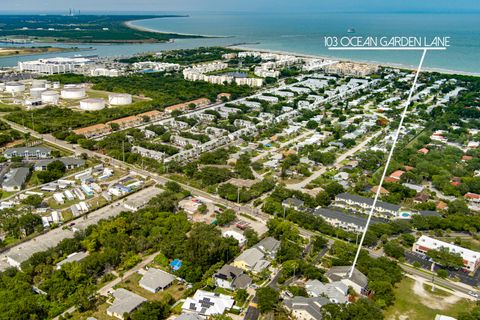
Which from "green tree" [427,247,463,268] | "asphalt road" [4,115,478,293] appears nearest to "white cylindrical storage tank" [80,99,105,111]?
"asphalt road" [4,115,478,293]

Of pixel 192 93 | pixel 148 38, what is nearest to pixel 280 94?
pixel 192 93

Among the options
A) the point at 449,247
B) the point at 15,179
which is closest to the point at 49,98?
the point at 15,179

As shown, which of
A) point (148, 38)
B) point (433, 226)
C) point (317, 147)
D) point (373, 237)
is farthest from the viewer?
point (148, 38)

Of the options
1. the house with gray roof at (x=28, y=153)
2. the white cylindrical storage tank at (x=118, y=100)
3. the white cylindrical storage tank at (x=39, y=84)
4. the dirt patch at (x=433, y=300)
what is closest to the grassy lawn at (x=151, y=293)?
the dirt patch at (x=433, y=300)

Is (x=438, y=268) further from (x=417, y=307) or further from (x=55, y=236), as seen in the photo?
(x=55, y=236)

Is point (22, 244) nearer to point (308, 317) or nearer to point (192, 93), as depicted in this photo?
point (308, 317)

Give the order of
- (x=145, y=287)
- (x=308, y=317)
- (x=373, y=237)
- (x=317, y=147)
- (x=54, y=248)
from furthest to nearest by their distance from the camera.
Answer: (x=317, y=147), (x=373, y=237), (x=54, y=248), (x=145, y=287), (x=308, y=317)

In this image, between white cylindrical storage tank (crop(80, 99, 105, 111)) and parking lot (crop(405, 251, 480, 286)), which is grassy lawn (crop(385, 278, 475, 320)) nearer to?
parking lot (crop(405, 251, 480, 286))
